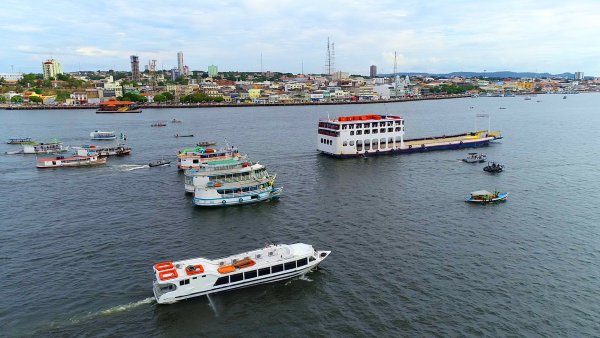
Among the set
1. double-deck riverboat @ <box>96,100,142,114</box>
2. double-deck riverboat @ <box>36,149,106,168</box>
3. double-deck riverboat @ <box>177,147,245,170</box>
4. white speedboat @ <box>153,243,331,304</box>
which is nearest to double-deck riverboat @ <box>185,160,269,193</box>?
double-deck riverboat @ <box>177,147,245,170</box>

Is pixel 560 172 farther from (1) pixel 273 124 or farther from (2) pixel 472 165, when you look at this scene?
(1) pixel 273 124

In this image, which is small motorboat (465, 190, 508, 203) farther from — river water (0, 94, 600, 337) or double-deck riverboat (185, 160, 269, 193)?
double-deck riverboat (185, 160, 269, 193)

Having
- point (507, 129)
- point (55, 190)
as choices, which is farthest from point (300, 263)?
point (507, 129)


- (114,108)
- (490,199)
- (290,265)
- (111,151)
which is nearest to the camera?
(290,265)

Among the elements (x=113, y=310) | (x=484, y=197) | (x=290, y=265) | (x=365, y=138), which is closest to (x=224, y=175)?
(x=290, y=265)

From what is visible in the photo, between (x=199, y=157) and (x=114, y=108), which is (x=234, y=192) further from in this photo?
(x=114, y=108)

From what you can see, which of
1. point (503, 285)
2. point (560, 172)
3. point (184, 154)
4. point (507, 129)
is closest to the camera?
point (503, 285)
